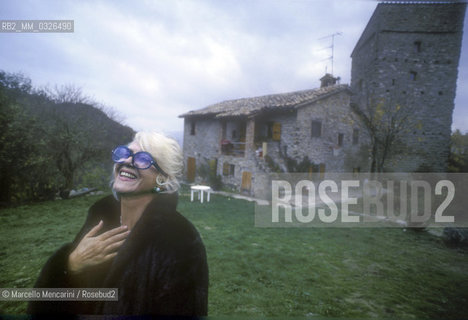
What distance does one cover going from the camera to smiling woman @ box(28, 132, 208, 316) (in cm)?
115

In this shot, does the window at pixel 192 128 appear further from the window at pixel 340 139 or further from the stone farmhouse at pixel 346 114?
the window at pixel 340 139

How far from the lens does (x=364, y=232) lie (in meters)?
5.46

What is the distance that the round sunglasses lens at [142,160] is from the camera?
4.16ft

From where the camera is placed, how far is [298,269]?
3184mm

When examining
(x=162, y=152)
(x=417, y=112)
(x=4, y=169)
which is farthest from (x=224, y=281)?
(x=417, y=112)

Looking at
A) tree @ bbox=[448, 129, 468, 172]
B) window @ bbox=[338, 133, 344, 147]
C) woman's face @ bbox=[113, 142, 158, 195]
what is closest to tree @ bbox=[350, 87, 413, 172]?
window @ bbox=[338, 133, 344, 147]

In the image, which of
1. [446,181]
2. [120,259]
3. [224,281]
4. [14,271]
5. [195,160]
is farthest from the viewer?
[195,160]

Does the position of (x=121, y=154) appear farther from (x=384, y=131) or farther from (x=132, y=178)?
(x=384, y=131)

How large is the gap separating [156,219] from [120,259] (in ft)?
0.96

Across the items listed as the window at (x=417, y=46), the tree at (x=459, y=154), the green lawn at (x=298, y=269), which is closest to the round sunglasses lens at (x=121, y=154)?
the green lawn at (x=298, y=269)

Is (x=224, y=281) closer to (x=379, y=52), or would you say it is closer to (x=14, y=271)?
(x=14, y=271)

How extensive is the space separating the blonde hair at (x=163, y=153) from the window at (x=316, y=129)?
9.34m

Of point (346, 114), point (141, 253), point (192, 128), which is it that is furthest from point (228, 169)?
point (141, 253)

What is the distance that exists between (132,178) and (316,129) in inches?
383
